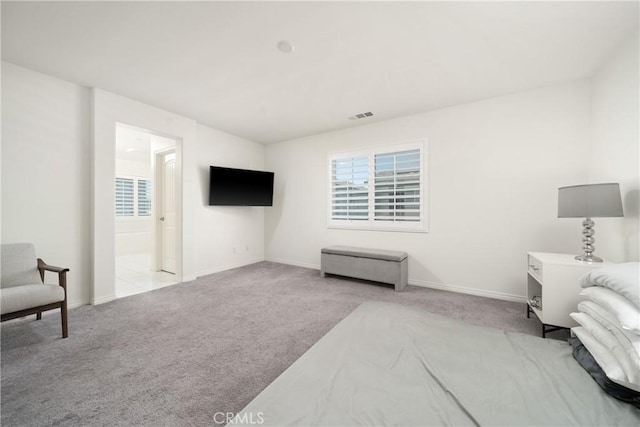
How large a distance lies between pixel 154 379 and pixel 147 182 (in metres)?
7.26

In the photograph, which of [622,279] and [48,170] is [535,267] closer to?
[622,279]

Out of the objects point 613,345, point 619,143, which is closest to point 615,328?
point 613,345

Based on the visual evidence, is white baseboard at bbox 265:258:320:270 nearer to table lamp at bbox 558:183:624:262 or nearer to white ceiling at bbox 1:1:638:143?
white ceiling at bbox 1:1:638:143

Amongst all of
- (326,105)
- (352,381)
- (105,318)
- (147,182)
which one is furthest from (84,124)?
(147,182)

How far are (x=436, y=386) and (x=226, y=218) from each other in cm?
459

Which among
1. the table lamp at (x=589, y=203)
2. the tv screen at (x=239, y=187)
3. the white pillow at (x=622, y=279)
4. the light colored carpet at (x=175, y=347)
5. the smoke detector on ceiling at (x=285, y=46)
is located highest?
the smoke detector on ceiling at (x=285, y=46)

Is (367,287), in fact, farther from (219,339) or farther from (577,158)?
(577,158)

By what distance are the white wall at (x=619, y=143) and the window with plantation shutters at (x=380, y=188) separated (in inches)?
71.0

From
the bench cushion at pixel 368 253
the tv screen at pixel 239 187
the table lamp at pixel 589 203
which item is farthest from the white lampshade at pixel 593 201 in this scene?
the tv screen at pixel 239 187

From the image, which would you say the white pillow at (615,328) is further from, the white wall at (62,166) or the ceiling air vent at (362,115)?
the white wall at (62,166)

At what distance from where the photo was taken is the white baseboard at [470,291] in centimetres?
317

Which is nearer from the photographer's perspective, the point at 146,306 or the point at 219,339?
the point at 219,339

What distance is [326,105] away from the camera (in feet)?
11.8

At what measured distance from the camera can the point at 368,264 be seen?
3834 mm
